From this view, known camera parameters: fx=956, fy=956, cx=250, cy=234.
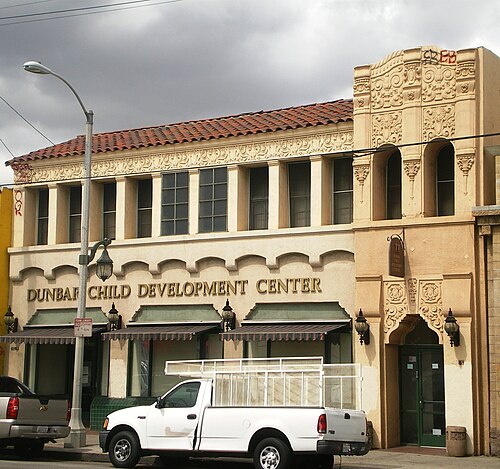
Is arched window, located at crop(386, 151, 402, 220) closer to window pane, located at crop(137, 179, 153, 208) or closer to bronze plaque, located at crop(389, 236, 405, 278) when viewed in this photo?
bronze plaque, located at crop(389, 236, 405, 278)

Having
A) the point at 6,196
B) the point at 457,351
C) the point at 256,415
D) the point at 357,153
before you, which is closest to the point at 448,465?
the point at 457,351

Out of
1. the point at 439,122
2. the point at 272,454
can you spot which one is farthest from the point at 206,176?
the point at 272,454

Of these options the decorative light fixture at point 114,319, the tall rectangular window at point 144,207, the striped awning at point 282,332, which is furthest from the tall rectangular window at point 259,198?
the decorative light fixture at point 114,319

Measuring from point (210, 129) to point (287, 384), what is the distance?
10093 mm

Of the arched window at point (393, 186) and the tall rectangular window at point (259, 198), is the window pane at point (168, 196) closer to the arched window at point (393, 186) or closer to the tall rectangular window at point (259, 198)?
the tall rectangular window at point (259, 198)

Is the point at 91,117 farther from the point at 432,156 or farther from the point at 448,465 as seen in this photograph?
the point at 448,465

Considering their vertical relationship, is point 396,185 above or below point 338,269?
above

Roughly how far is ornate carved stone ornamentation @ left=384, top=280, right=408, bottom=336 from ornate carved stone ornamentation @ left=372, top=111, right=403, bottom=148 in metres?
3.29

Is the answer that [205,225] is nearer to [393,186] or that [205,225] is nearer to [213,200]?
[213,200]

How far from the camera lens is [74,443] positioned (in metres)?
21.2

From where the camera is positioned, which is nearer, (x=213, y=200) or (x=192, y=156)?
(x=213, y=200)

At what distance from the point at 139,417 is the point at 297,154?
8.34m

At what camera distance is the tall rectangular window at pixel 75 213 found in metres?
27.1

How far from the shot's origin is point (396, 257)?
21.1 m
